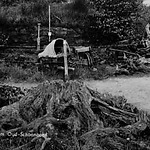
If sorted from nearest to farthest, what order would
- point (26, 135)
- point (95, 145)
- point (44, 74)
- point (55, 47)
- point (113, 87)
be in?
point (95, 145) < point (26, 135) < point (113, 87) < point (44, 74) < point (55, 47)

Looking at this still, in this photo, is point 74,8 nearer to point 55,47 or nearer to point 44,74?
point 55,47

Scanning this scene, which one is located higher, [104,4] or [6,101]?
[104,4]

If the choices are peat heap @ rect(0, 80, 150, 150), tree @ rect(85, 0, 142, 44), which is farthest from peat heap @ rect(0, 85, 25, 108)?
tree @ rect(85, 0, 142, 44)

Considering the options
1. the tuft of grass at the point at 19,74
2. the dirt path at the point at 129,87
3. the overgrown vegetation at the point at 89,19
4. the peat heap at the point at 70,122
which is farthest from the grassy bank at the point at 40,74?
the peat heap at the point at 70,122

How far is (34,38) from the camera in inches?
486

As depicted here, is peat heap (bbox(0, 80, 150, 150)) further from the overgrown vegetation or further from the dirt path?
the overgrown vegetation

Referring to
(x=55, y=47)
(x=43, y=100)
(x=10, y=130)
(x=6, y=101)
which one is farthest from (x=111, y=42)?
(x=10, y=130)

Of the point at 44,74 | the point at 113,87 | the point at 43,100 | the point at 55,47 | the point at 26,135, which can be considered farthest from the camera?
the point at 55,47

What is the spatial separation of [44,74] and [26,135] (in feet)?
19.9

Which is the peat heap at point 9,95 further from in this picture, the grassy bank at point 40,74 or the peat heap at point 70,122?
the grassy bank at point 40,74

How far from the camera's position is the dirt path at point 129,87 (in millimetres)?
7184

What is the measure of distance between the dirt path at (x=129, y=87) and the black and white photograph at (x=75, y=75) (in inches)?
1.0

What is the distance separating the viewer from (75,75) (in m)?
9.82

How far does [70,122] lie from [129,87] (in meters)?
4.76
